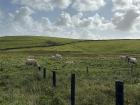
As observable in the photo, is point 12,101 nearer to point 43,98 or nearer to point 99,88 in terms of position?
point 43,98

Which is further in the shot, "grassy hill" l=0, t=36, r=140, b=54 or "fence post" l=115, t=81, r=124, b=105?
"grassy hill" l=0, t=36, r=140, b=54

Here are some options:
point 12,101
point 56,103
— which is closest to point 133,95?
point 56,103

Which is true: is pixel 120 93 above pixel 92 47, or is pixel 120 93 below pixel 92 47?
above

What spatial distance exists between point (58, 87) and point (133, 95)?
382cm

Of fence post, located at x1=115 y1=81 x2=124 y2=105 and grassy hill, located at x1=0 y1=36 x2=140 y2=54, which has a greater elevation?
fence post, located at x1=115 y1=81 x2=124 y2=105

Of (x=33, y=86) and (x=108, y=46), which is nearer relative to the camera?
(x=33, y=86)

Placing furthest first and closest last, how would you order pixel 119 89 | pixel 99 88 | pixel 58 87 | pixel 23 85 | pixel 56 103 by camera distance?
pixel 23 85, pixel 58 87, pixel 99 88, pixel 56 103, pixel 119 89

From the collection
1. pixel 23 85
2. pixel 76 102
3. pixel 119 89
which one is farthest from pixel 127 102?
pixel 23 85

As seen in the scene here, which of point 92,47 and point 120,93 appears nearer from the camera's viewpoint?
point 120,93

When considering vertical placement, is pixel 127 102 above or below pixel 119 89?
below

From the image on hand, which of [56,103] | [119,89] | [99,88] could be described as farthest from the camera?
[99,88]

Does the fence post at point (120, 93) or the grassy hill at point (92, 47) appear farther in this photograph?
the grassy hill at point (92, 47)

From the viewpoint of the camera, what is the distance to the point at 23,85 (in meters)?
19.1

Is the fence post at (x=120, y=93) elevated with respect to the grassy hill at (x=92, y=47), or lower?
elevated
